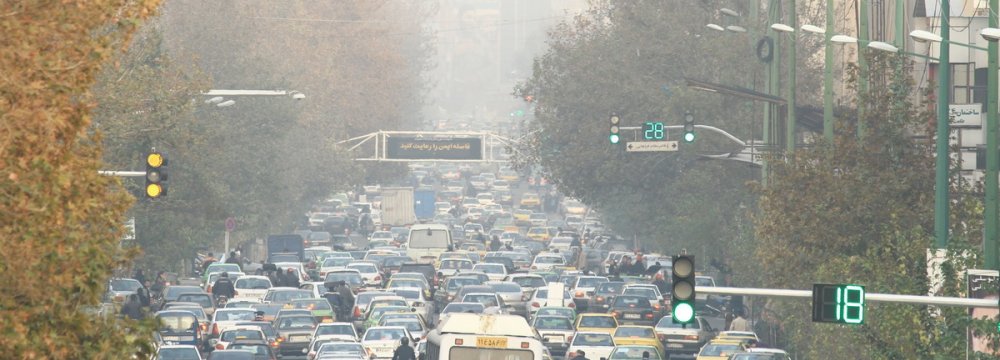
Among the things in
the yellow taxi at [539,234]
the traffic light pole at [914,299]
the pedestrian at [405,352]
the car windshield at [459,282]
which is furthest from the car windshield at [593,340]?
the yellow taxi at [539,234]

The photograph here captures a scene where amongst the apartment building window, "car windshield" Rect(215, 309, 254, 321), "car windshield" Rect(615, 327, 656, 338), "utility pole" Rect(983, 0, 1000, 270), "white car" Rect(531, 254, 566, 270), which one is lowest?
"white car" Rect(531, 254, 566, 270)

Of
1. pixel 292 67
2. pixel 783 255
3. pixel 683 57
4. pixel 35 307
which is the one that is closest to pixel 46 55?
pixel 35 307

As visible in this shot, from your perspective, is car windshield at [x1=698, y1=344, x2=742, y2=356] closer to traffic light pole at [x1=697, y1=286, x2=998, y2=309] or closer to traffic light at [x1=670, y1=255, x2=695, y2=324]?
traffic light pole at [x1=697, y1=286, x2=998, y2=309]

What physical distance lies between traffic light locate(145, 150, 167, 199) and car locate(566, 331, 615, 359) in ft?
37.7

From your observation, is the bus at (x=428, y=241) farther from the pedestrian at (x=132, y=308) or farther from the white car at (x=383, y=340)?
the white car at (x=383, y=340)

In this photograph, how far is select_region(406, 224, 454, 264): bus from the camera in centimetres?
7656

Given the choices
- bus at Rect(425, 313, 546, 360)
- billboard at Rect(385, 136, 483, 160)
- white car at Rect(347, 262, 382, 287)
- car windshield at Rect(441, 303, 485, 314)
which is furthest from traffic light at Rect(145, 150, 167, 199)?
billboard at Rect(385, 136, 483, 160)

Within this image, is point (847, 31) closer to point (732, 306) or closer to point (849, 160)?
point (732, 306)

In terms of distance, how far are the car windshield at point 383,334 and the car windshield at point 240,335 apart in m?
2.18

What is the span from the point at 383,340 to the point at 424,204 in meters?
90.0

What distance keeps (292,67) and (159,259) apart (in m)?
49.1

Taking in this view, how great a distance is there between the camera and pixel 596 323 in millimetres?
46031

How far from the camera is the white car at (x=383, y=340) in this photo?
41550 millimetres

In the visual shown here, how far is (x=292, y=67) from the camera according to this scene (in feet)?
344
